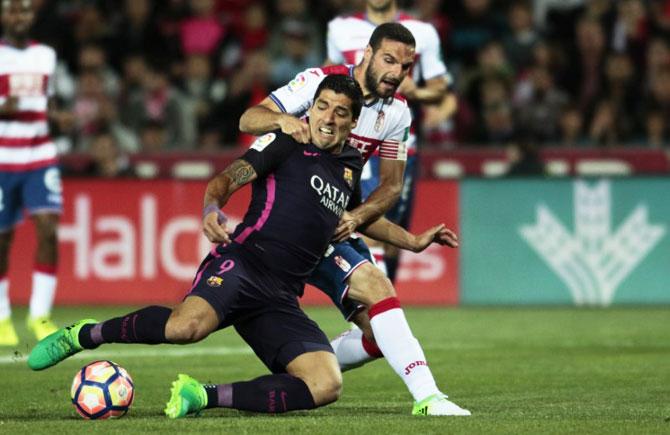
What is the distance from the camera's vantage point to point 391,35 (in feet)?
26.6

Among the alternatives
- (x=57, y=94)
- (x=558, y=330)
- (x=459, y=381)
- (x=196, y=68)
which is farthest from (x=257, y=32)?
(x=459, y=381)

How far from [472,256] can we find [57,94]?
561 centimetres

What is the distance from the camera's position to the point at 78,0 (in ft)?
66.7

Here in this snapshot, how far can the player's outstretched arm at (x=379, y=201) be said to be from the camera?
793cm

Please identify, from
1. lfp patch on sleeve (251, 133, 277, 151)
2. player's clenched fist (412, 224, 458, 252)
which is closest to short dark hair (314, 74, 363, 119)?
lfp patch on sleeve (251, 133, 277, 151)

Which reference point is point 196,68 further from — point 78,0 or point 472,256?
point 472,256

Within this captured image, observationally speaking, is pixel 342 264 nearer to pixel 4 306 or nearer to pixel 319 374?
pixel 319 374

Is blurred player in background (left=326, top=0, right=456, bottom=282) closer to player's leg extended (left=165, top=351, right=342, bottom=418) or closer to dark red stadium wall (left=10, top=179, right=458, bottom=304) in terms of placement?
player's leg extended (left=165, top=351, right=342, bottom=418)

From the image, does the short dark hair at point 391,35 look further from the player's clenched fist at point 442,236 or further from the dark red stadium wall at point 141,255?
the dark red stadium wall at point 141,255

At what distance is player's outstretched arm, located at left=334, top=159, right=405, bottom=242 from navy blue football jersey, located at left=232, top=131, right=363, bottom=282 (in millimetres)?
121

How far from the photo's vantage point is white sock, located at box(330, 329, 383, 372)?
8.62 metres

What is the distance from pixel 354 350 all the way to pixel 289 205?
1.36 metres

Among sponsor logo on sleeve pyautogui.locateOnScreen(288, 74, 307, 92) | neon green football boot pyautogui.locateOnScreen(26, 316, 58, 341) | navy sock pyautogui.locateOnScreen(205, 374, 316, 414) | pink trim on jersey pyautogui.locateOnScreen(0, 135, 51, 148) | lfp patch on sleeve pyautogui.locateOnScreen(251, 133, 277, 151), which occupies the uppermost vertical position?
sponsor logo on sleeve pyautogui.locateOnScreen(288, 74, 307, 92)

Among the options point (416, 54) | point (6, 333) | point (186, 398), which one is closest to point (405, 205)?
point (416, 54)
